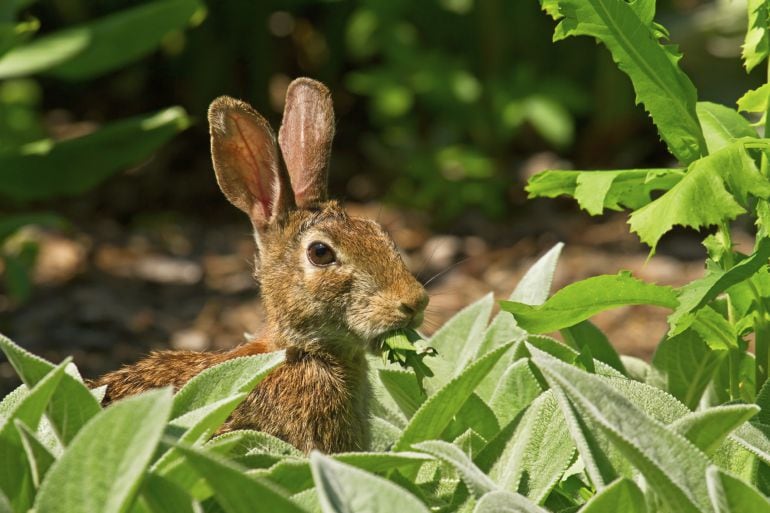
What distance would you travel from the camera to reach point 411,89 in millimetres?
7652

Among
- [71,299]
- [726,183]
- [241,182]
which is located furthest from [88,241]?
[726,183]

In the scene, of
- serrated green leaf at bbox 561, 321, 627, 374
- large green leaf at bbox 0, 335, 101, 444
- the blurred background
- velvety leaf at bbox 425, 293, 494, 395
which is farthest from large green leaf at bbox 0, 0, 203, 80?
large green leaf at bbox 0, 335, 101, 444

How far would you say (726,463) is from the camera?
2.42m

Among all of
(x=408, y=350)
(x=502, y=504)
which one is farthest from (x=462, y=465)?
(x=408, y=350)

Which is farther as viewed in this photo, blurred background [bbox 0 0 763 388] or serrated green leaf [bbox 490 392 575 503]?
blurred background [bbox 0 0 763 388]

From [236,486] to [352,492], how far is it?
0.59 ft

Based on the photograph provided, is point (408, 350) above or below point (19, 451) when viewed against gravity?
below

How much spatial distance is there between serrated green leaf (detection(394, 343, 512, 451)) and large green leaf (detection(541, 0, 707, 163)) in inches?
24.4

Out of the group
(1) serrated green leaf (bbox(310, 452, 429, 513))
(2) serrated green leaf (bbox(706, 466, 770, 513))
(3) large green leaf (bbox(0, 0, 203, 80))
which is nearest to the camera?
(1) serrated green leaf (bbox(310, 452, 429, 513))

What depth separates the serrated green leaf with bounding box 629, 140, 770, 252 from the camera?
2234 millimetres

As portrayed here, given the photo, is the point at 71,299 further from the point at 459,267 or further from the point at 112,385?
the point at 112,385

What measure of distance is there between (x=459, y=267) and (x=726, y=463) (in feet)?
15.9

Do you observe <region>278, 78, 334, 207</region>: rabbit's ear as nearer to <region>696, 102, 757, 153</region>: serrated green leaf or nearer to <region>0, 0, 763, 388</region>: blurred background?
<region>696, 102, 757, 153</region>: serrated green leaf

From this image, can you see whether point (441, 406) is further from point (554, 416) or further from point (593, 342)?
point (593, 342)
